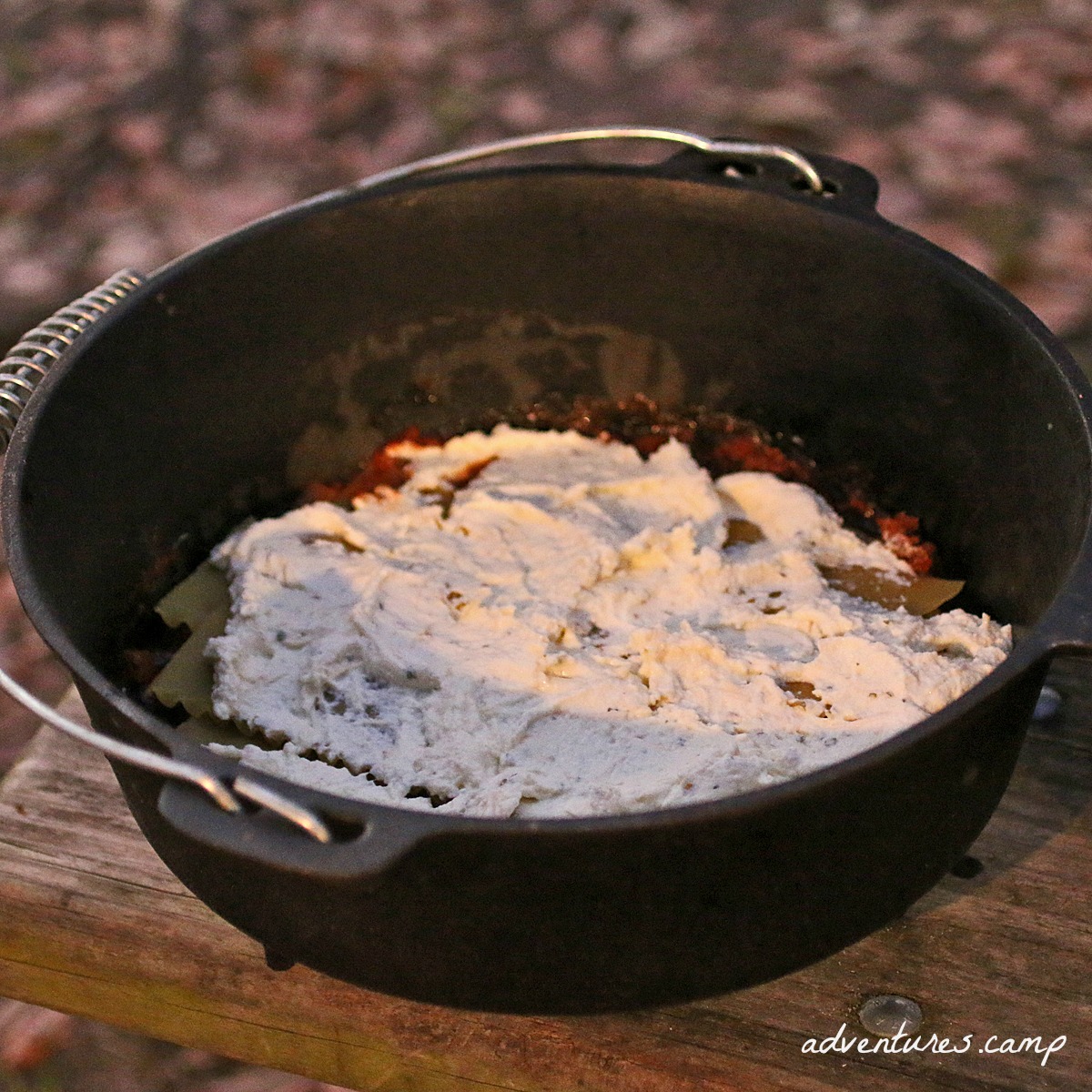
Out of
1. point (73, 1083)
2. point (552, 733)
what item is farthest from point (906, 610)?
point (73, 1083)

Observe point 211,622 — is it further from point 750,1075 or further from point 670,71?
point 670,71

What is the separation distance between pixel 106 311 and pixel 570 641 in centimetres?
60

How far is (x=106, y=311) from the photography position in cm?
140

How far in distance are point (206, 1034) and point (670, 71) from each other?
127 inches

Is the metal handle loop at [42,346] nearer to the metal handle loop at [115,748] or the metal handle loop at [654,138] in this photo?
the metal handle loop at [115,748]

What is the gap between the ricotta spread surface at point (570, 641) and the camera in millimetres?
1242

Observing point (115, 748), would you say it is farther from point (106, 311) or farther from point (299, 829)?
point (106, 311)

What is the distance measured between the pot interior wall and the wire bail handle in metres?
0.04

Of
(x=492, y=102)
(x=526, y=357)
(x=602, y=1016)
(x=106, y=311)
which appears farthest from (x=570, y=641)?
(x=492, y=102)

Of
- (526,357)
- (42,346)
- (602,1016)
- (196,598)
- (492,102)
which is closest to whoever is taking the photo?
(602,1016)

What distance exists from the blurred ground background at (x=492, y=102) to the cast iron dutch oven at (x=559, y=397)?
1.44 metres

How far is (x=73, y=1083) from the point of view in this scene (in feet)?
6.16

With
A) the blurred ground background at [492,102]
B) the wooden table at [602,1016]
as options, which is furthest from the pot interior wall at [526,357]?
the blurred ground background at [492,102]

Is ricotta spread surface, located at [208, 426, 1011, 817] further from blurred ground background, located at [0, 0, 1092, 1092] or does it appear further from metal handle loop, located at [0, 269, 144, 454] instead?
blurred ground background, located at [0, 0, 1092, 1092]
